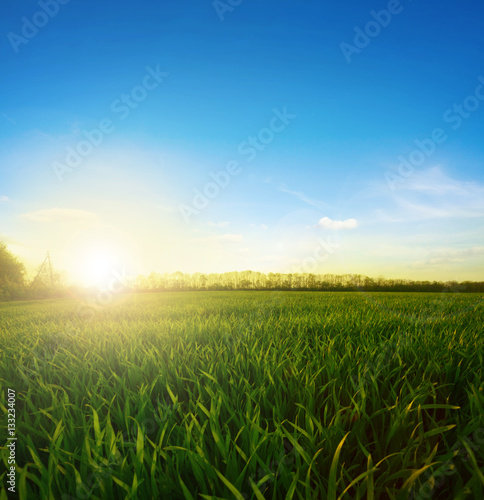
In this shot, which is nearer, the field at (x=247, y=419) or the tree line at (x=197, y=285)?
the field at (x=247, y=419)

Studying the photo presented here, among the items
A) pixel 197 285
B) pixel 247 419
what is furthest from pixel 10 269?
pixel 247 419

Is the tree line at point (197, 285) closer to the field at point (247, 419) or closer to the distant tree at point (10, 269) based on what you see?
the distant tree at point (10, 269)

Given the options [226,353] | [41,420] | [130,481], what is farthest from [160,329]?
[130,481]

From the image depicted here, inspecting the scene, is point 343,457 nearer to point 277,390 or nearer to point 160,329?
point 277,390

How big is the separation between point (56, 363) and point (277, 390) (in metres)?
1.98

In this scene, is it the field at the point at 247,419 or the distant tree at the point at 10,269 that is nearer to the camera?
the field at the point at 247,419

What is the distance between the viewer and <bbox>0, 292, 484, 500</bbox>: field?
94 cm

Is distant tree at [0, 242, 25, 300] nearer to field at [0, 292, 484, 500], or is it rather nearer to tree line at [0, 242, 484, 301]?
tree line at [0, 242, 484, 301]

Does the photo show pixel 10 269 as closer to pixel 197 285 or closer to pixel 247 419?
pixel 197 285

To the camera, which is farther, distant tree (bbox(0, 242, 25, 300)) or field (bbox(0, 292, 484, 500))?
distant tree (bbox(0, 242, 25, 300))

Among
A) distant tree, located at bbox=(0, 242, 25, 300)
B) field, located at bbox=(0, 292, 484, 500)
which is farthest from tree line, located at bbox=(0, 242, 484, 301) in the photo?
field, located at bbox=(0, 292, 484, 500)

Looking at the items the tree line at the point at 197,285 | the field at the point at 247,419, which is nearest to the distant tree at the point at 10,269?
the tree line at the point at 197,285

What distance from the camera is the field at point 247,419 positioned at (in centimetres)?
94

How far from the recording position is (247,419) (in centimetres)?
116
